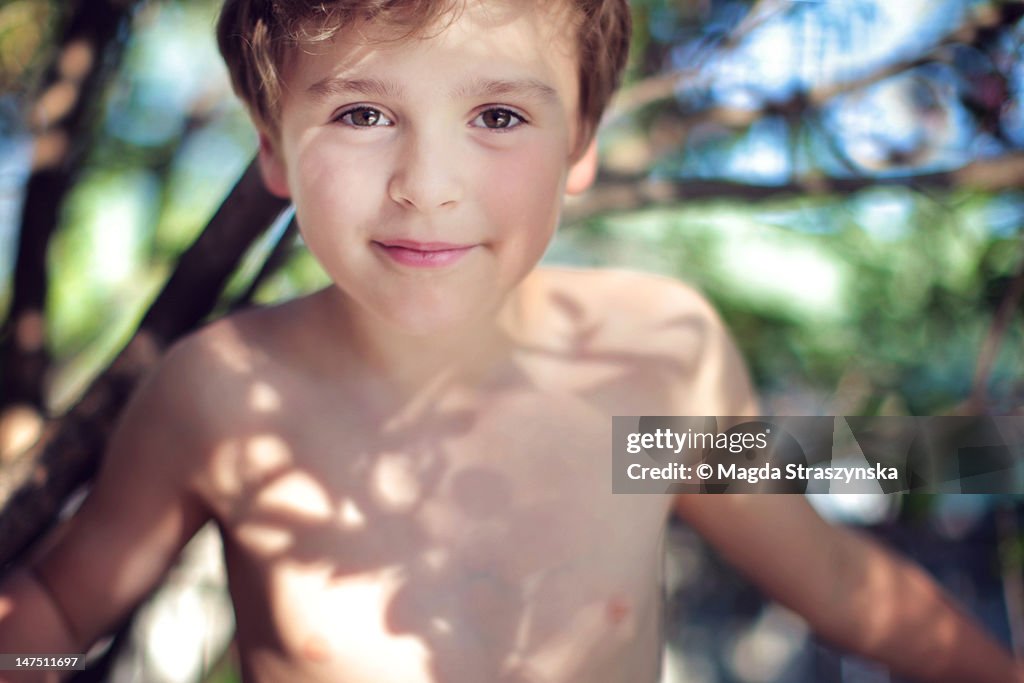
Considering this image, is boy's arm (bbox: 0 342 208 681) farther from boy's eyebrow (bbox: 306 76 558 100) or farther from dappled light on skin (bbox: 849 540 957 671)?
dappled light on skin (bbox: 849 540 957 671)

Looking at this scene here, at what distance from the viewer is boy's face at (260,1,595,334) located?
743 millimetres

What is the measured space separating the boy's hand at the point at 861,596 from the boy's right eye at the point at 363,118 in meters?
0.61

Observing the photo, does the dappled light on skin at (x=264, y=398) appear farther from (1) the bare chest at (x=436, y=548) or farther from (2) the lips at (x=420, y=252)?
(2) the lips at (x=420, y=252)

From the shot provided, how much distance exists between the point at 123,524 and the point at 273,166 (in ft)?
1.41

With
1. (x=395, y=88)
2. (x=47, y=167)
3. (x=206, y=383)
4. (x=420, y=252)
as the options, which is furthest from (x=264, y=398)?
(x=47, y=167)

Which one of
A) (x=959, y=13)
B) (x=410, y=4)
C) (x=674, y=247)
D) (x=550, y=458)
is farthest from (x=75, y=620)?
(x=959, y=13)

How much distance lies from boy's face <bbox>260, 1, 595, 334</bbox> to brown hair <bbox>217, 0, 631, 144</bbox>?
0.7 inches

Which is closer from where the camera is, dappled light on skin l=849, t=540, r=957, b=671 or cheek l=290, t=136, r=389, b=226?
cheek l=290, t=136, r=389, b=226

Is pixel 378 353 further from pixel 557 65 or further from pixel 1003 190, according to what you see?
pixel 1003 190

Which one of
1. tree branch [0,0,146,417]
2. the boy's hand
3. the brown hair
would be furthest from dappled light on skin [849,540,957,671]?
tree branch [0,0,146,417]

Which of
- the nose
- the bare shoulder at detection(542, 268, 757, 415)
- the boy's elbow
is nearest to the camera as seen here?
the nose

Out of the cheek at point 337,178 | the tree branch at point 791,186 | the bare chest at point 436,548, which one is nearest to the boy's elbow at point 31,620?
the bare chest at point 436,548

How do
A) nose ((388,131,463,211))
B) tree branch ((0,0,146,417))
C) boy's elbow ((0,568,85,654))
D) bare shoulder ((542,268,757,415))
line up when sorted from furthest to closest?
tree branch ((0,0,146,417))
bare shoulder ((542,268,757,415))
boy's elbow ((0,568,85,654))
nose ((388,131,463,211))

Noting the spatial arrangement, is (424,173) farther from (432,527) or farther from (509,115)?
(432,527)
